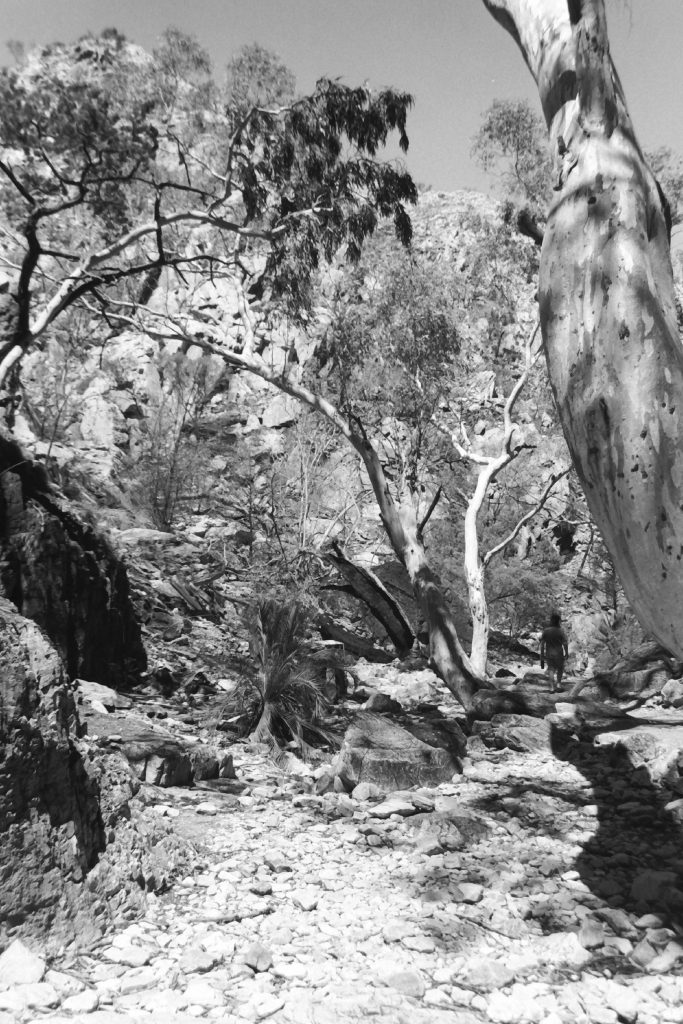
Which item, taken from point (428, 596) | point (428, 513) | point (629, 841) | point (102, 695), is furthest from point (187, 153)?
point (629, 841)

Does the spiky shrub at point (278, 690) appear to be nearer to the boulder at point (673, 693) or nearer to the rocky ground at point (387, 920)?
the rocky ground at point (387, 920)

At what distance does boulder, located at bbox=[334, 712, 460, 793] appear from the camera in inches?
184

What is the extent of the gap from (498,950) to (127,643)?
511 centimetres

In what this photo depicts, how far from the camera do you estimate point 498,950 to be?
8.55 feet

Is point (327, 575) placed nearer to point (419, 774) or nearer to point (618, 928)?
point (419, 774)

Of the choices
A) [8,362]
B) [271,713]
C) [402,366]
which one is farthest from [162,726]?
[402,366]

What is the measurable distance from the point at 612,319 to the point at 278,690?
13.9ft

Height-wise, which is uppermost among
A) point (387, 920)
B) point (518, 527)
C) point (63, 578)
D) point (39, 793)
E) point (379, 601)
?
point (518, 527)

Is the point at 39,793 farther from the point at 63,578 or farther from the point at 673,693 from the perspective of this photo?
the point at 673,693

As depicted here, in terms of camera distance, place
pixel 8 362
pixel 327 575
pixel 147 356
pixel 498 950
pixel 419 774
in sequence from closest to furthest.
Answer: pixel 498 950 < pixel 419 774 < pixel 8 362 < pixel 327 575 < pixel 147 356

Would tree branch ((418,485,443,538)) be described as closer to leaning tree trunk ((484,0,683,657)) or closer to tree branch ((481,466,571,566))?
tree branch ((481,466,571,566))

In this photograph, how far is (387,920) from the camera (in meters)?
2.80

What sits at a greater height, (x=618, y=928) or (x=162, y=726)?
(x=162, y=726)

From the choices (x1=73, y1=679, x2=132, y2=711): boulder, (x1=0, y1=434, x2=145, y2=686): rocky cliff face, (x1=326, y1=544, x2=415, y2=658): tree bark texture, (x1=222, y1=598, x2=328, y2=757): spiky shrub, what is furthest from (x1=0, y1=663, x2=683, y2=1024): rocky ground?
(x1=326, y1=544, x2=415, y2=658): tree bark texture
